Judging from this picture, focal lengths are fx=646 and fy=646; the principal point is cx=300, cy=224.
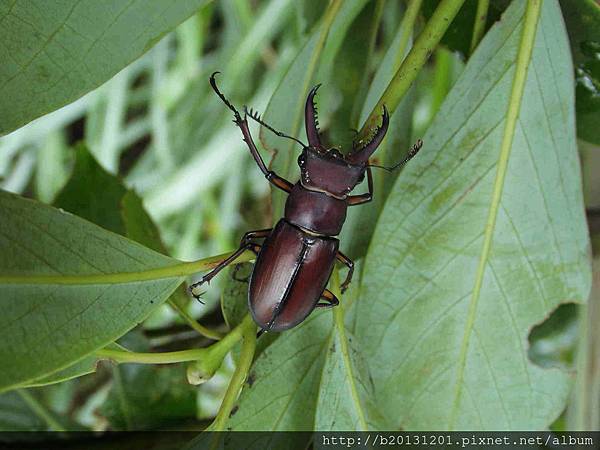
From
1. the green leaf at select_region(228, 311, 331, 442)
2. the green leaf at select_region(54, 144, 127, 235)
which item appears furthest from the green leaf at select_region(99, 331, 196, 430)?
the green leaf at select_region(228, 311, 331, 442)

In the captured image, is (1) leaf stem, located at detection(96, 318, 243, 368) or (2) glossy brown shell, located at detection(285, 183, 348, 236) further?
(2) glossy brown shell, located at detection(285, 183, 348, 236)

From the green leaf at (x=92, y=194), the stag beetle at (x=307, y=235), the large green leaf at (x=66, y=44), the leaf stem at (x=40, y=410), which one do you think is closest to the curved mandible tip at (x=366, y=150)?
the stag beetle at (x=307, y=235)

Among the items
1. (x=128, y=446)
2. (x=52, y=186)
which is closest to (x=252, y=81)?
(x=52, y=186)

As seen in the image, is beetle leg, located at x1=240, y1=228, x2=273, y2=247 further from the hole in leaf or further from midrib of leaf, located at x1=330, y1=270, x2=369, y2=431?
Answer: the hole in leaf

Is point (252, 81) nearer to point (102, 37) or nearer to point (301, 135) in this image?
point (301, 135)

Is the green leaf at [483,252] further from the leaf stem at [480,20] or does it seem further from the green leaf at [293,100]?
the green leaf at [293,100]

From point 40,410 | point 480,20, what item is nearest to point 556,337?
point 480,20
